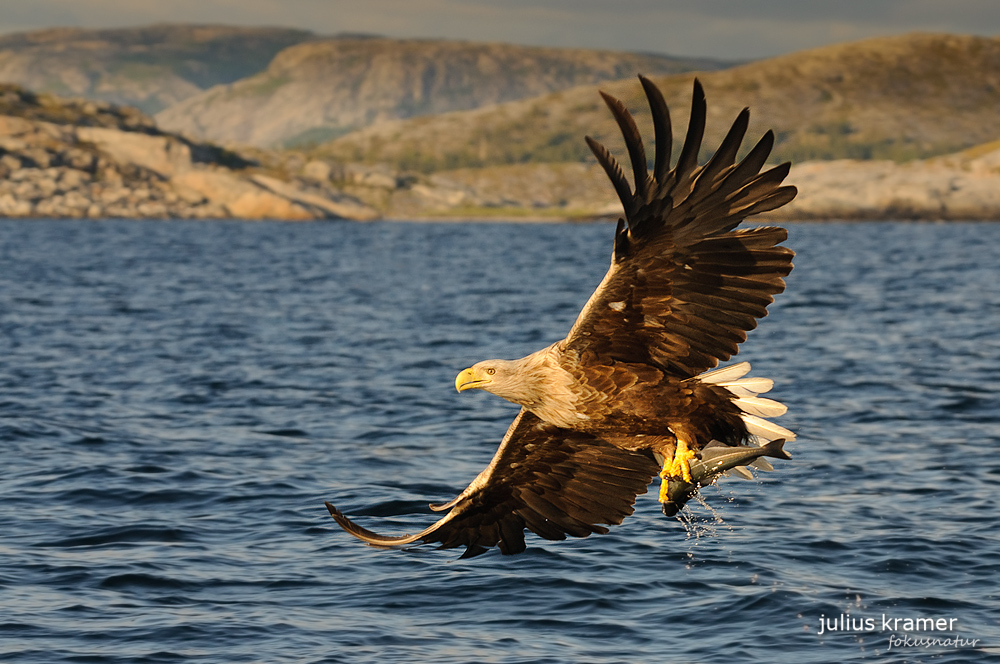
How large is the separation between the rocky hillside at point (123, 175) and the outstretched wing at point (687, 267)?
114 m

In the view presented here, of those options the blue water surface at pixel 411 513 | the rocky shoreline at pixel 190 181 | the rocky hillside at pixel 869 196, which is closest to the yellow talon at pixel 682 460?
the blue water surface at pixel 411 513

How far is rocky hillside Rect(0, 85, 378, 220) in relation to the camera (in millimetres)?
114375

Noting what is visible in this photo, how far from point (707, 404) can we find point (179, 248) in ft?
192

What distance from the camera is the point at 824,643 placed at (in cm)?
852

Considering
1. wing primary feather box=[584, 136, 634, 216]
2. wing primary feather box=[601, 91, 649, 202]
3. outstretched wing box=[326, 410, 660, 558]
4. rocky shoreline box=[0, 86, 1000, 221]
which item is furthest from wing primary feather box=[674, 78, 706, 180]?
rocky shoreline box=[0, 86, 1000, 221]

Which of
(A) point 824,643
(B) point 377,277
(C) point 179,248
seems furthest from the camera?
(C) point 179,248

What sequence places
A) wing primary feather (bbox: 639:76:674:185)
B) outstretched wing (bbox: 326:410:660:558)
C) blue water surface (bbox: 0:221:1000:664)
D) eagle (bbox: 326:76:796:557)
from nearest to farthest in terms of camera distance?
1. wing primary feather (bbox: 639:76:674:185)
2. eagle (bbox: 326:76:796:557)
3. blue water surface (bbox: 0:221:1000:664)
4. outstretched wing (bbox: 326:410:660:558)

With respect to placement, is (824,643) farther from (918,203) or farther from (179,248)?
(918,203)

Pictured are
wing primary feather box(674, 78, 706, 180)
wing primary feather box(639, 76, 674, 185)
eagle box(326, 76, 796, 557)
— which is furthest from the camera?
eagle box(326, 76, 796, 557)

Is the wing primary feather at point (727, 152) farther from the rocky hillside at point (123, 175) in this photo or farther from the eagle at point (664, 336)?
the rocky hillside at point (123, 175)

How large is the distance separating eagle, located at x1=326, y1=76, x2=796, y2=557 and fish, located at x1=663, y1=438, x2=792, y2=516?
0.15ft

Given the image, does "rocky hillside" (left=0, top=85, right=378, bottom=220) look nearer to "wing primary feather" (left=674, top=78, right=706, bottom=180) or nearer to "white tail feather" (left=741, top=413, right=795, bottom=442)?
"white tail feather" (left=741, top=413, right=795, bottom=442)

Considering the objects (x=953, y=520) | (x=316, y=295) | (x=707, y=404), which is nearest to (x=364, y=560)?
(x=707, y=404)

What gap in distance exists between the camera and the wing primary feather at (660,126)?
5.90m
